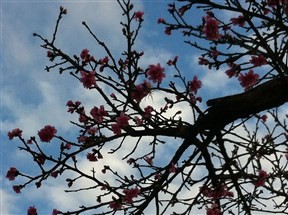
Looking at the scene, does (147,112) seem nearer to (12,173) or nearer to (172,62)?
(172,62)

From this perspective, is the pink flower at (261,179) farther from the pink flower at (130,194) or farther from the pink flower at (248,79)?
the pink flower at (130,194)

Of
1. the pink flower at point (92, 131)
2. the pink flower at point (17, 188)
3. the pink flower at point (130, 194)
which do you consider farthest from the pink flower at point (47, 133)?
the pink flower at point (130, 194)

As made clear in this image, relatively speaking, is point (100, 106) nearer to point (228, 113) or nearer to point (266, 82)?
point (228, 113)

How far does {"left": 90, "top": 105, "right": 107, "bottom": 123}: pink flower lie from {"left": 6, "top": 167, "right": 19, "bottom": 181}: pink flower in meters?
1.12

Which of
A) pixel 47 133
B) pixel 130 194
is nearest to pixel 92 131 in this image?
pixel 47 133

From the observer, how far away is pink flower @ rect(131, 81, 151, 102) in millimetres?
5246

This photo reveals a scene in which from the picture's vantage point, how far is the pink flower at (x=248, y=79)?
5.10 m

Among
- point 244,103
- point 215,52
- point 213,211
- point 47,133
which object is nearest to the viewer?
point 215,52

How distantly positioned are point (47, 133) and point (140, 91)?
1250 millimetres

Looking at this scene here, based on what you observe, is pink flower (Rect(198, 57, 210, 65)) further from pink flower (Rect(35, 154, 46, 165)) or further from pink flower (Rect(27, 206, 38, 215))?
pink flower (Rect(27, 206, 38, 215))

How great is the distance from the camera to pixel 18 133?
225 inches

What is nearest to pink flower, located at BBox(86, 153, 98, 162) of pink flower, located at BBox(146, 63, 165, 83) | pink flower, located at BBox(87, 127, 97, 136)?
pink flower, located at BBox(87, 127, 97, 136)

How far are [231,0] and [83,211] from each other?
271cm

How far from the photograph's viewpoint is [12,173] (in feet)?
18.0
